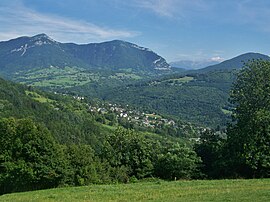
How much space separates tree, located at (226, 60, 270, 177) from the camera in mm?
32781

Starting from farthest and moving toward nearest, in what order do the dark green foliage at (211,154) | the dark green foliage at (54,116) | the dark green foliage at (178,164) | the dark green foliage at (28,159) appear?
1. the dark green foliage at (54,116)
2. the dark green foliage at (211,154)
3. the dark green foliage at (178,164)
4. the dark green foliage at (28,159)

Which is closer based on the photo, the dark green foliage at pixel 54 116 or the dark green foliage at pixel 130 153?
the dark green foliage at pixel 130 153

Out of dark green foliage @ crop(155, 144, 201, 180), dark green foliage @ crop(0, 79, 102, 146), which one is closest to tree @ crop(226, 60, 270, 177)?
dark green foliage @ crop(155, 144, 201, 180)

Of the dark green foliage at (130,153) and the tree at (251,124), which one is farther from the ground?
the tree at (251,124)

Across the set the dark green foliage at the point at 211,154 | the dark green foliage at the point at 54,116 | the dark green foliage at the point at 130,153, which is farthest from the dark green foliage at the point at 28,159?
the dark green foliage at the point at 54,116

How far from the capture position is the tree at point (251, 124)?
32781 millimetres

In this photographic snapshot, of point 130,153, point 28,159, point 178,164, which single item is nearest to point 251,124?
point 178,164

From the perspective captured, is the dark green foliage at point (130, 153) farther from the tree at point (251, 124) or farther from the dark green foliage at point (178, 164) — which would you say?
the tree at point (251, 124)

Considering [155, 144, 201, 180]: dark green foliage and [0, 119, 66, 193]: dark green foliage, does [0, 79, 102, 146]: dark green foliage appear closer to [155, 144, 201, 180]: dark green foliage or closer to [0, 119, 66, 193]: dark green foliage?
[0, 119, 66, 193]: dark green foliage

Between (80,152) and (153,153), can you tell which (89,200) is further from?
(153,153)

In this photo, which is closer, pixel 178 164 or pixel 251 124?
pixel 251 124

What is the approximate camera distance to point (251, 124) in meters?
33.7

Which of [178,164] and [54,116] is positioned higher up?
[178,164]

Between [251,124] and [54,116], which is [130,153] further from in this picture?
[54,116]
